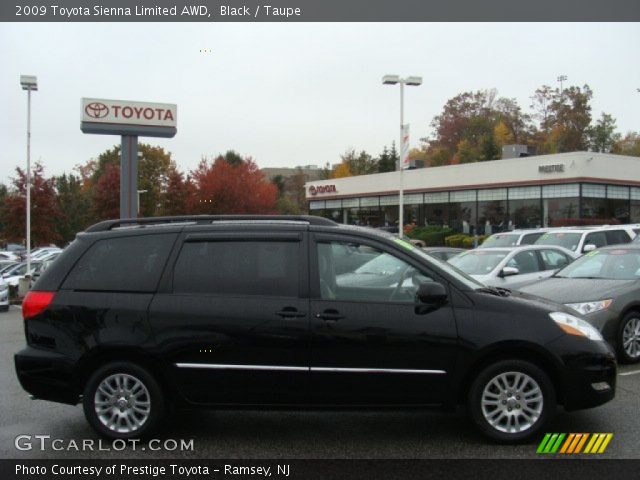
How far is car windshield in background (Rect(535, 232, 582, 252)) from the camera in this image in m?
15.7

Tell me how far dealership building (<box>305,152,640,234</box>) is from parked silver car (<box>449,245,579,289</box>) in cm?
2331

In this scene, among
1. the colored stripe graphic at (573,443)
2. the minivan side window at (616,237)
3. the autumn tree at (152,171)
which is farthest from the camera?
the autumn tree at (152,171)

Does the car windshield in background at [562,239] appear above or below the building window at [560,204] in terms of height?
below

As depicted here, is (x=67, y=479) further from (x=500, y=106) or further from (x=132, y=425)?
(x=500, y=106)

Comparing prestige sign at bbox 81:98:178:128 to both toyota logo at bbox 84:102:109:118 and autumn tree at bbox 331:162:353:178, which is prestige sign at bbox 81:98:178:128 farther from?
autumn tree at bbox 331:162:353:178

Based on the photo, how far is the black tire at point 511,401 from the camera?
514 cm

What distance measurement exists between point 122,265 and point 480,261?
8.30 meters

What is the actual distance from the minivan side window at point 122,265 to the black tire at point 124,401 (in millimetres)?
669

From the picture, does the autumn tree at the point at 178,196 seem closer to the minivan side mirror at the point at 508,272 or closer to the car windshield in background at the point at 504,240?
the car windshield in background at the point at 504,240

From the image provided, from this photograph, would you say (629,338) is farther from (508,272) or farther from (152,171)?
(152,171)

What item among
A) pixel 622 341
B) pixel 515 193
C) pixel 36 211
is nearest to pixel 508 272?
pixel 622 341

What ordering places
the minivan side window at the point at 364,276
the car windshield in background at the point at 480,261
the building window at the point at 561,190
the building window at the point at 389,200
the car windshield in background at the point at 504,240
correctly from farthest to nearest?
1. the building window at the point at 389,200
2. the building window at the point at 561,190
3. the car windshield in background at the point at 504,240
4. the car windshield in background at the point at 480,261
5. the minivan side window at the point at 364,276

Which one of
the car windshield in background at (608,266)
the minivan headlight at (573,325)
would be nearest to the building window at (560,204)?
the car windshield in background at (608,266)

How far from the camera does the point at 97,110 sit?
21859mm
